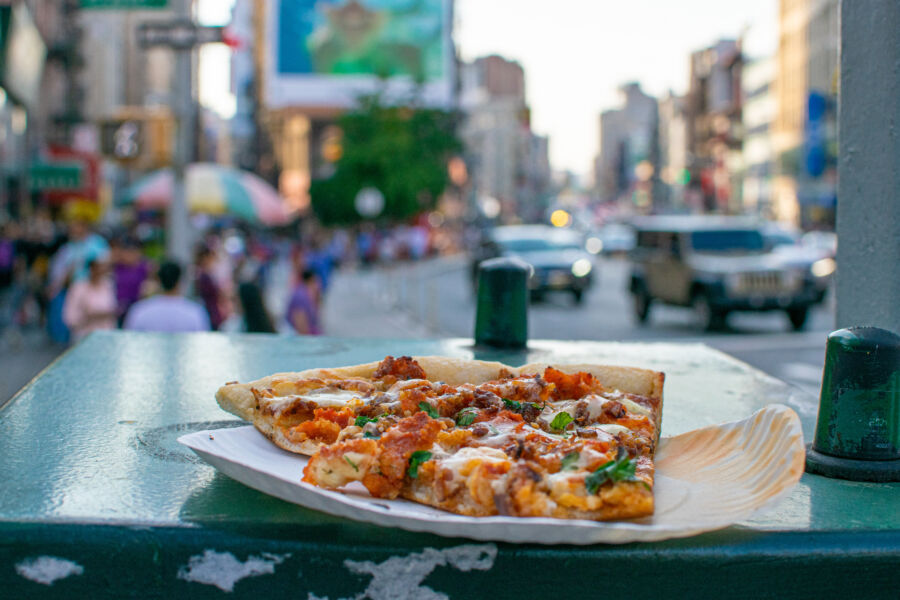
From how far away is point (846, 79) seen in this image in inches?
148

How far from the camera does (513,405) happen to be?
8.76 ft

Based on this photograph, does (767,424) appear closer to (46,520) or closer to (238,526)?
(238,526)

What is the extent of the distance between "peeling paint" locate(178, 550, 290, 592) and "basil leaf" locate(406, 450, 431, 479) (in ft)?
1.01

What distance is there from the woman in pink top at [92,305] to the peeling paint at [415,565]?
29.3ft

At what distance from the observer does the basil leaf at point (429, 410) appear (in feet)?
8.41

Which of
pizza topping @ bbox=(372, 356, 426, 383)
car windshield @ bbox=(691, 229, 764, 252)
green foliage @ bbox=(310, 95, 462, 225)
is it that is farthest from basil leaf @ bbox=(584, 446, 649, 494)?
green foliage @ bbox=(310, 95, 462, 225)

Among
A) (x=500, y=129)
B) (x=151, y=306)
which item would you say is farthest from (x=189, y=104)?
(x=500, y=129)

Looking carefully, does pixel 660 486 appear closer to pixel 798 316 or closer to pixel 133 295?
pixel 133 295

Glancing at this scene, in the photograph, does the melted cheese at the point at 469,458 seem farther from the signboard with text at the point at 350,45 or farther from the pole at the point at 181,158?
the signboard with text at the point at 350,45

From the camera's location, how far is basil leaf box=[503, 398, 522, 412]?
2650 mm

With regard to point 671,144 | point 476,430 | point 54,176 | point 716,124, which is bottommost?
point 476,430

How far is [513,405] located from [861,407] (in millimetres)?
874

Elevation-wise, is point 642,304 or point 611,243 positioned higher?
point 611,243

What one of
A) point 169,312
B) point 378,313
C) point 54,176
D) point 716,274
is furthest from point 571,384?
point 54,176
